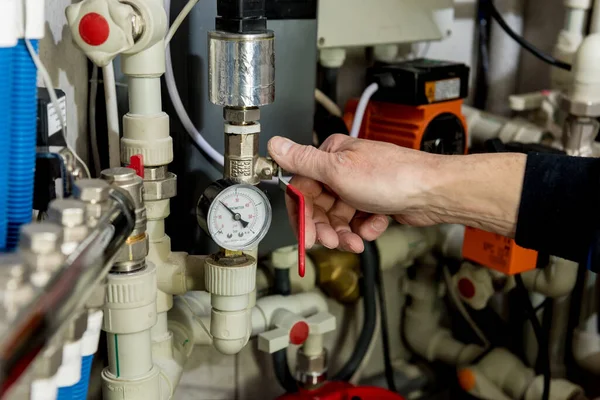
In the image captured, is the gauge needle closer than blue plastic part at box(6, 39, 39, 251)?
No

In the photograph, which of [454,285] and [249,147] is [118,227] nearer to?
[249,147]

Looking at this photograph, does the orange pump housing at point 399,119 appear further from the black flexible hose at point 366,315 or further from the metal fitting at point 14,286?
the metal fitting at point 14,286

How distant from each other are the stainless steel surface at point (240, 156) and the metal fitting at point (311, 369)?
434 mm

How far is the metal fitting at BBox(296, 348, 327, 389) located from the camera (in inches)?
45.9

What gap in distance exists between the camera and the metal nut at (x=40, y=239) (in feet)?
1.56

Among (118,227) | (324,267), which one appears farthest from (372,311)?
(118,227)

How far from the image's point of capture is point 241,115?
2.68ft

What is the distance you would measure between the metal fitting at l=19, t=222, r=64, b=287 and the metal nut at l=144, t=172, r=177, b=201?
33cm

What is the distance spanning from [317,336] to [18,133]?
677 millimetres

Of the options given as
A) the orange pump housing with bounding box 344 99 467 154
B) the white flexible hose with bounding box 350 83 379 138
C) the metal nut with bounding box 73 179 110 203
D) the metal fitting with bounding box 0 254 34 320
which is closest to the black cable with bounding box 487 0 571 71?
the orange pump housing with bounding box 344 99 467 154

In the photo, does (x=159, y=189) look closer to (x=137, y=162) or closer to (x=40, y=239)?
(x=137, y=162)

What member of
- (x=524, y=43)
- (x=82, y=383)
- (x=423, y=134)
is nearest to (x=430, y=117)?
(x=423, y=134)

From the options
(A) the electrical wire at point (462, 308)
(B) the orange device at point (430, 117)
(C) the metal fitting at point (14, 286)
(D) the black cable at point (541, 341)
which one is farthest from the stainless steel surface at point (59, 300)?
(A) the electrical wire at point (462, 308)

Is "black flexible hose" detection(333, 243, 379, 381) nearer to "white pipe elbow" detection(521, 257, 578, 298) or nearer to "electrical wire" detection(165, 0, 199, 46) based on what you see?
"white pipe elbow" detection(521, 257, 578, 298)
